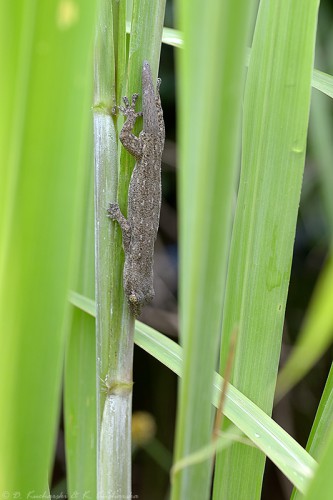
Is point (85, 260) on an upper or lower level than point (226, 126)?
lower

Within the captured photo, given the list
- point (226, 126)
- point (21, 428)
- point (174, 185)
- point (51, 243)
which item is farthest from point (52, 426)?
point (174, 185)

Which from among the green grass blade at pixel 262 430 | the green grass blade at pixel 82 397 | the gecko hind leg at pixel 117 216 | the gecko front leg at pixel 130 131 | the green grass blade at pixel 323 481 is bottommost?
the green grass blade at pixel 82 397

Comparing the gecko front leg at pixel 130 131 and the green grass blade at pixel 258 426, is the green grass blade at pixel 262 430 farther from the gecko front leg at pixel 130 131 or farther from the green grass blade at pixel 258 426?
the gecko front leg at pixel 130 131

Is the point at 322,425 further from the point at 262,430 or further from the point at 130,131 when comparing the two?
the point at 130,131

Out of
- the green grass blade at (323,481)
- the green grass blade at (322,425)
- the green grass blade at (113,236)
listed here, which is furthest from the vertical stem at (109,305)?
the green grass blade at (323,481)

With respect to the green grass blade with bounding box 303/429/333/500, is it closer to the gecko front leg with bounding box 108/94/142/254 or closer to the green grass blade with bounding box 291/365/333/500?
the green grass blade with bounding box 291/365/333/500

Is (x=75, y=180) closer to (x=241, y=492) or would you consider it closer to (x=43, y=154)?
(x=43, y=154)

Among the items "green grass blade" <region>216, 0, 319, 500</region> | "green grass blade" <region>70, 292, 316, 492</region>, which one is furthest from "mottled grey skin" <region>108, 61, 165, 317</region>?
"green grass blade" <region>216, 0, 319, 500</region>
